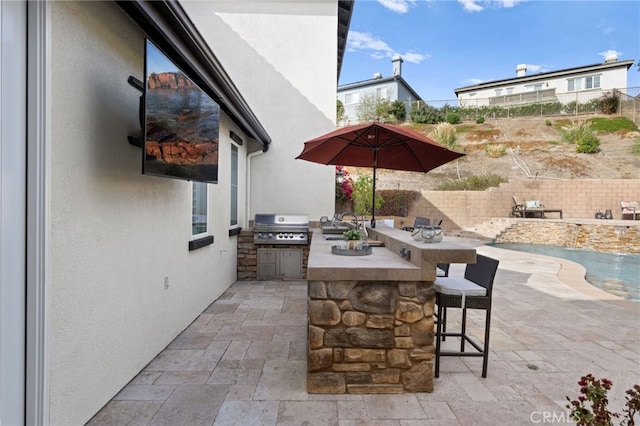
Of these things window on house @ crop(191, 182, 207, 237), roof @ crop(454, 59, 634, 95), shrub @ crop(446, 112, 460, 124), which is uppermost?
roof @ crop(454, 59, 634, 95)

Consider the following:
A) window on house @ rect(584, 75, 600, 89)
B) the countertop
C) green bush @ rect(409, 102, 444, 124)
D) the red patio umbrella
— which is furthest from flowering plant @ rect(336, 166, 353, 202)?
window on house @ rect(584, 75, 600, 89)

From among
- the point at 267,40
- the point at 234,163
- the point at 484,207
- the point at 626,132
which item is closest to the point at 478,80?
the point at 626,132

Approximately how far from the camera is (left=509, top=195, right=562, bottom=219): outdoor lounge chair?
48.1ft

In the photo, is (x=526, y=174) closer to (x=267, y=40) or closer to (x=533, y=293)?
(x=533, y=293)

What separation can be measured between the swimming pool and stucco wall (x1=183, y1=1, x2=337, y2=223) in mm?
6659

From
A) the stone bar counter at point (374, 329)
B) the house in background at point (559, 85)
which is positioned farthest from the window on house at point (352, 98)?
the stone bar counter at point (374, 329)

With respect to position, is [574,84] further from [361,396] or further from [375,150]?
[361,396]

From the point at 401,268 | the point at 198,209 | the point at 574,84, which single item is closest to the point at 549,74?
the point at 574,84

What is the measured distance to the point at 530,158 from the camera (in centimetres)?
1989

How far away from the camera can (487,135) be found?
73.8 ft

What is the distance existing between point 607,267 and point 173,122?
11.4m

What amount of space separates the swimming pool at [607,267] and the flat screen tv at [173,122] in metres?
7.75

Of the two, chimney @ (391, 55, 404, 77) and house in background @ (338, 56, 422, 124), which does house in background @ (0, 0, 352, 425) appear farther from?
chimney @ (391, 55, 404, 77)

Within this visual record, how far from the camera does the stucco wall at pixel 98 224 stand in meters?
Result: 2.02
